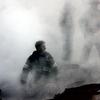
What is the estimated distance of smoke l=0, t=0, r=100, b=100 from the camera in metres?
8.76

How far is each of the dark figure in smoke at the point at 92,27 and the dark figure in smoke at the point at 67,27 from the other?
61 cm

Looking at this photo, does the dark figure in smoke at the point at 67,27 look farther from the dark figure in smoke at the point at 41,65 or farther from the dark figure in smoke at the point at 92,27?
the dark figure in smoke at the point at 41,65

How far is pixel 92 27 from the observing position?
1330 cm

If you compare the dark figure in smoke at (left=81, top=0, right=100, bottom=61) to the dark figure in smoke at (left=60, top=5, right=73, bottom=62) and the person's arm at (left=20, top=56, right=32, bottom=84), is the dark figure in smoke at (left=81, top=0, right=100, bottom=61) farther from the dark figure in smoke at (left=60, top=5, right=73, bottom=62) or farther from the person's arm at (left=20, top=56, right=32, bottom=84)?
the person's arm at (left=20, top=56, right=32, bottom=84)

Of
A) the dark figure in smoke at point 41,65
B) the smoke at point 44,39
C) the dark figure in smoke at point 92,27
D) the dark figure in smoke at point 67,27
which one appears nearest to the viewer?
the smoke at point 44,39

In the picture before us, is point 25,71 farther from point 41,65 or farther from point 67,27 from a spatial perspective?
point 67,27

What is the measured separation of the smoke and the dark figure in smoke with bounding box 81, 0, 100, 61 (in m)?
0.20

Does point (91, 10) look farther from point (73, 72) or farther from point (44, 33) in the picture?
point (73, 72)

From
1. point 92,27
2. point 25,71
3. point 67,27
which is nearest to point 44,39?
point 67,27

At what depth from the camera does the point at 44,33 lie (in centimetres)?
1511

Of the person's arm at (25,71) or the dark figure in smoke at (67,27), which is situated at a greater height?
the dark figure in smoke at (67,27)

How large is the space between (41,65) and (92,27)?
15.6 feet

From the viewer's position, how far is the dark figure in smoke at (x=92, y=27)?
508 inches

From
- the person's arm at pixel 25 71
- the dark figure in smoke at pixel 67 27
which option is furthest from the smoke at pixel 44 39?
the person's arm at pixel 25 71
